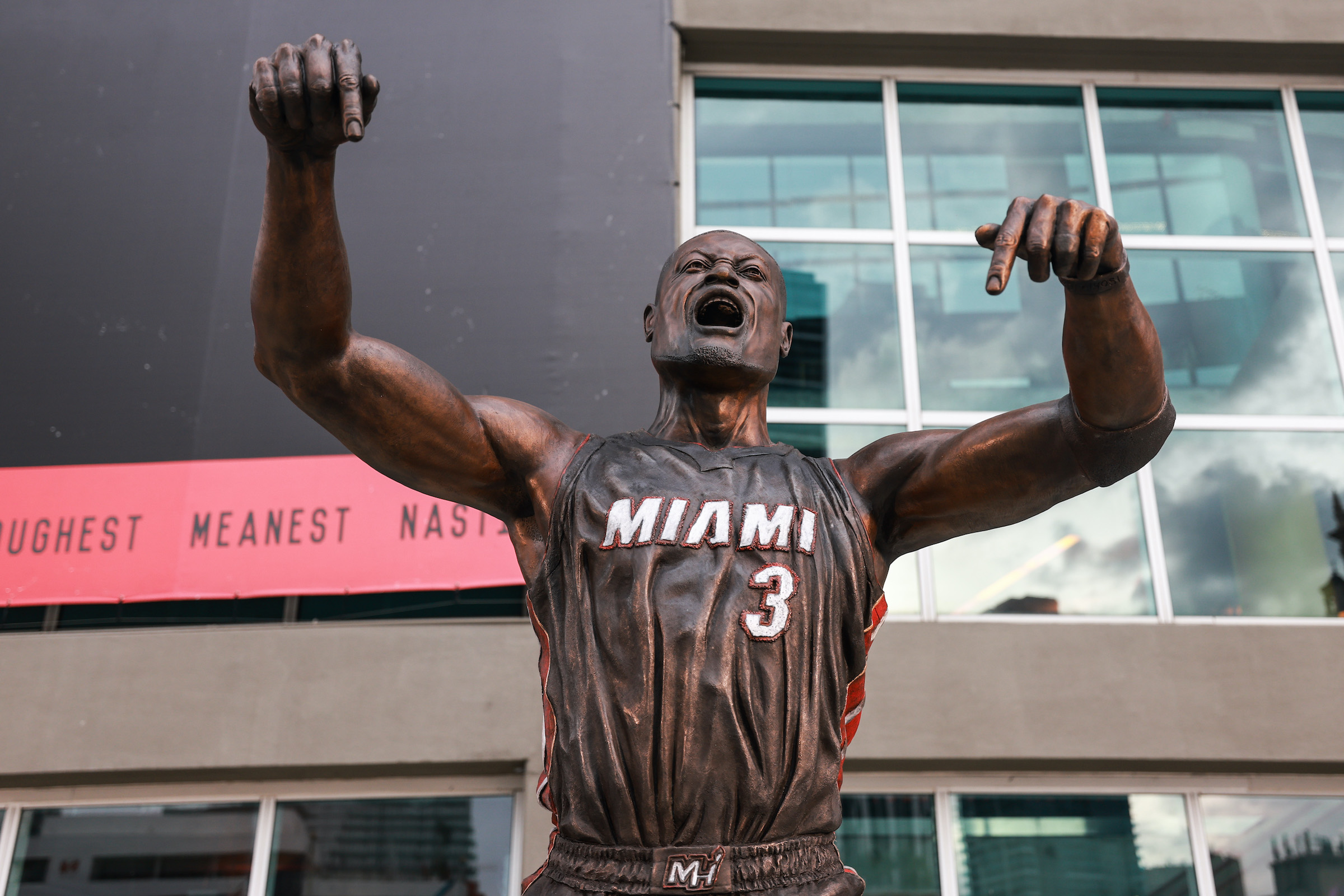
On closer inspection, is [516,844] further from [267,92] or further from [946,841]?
[267,92]

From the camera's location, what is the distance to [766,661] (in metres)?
2.19

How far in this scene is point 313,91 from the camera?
6.02 feet

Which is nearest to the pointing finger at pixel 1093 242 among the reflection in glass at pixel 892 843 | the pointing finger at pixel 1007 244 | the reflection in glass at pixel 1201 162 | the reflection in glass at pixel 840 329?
the pointing finger at pixel 1007 244

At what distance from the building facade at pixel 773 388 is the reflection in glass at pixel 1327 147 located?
38 millimetres

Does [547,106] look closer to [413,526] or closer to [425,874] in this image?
[413,526]

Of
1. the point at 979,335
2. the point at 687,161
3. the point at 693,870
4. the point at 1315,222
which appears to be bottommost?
the point at 693,870

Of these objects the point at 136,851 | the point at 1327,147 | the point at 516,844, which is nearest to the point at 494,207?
the point at 516,844

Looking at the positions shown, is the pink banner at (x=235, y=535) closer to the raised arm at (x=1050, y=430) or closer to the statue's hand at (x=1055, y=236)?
the raised arm at (x=1050, y=430)

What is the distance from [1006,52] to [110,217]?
20.0 ft

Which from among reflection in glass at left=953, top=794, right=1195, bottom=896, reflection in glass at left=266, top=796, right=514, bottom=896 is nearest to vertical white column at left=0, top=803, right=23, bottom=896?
reflection in glass at left=266, top=796, right=514, bottom=896

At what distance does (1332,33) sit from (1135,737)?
5.05 meters

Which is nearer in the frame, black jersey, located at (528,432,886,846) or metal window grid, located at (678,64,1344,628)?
black jersey, located at (528,432,886,846)

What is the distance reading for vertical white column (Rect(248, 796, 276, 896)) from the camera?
628 cm

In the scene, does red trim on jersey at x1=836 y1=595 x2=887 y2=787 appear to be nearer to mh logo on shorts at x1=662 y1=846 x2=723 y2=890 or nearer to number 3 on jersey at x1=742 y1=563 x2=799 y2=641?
number 3 on jersey at x1=742 y1=563 x2=799 y2=641
